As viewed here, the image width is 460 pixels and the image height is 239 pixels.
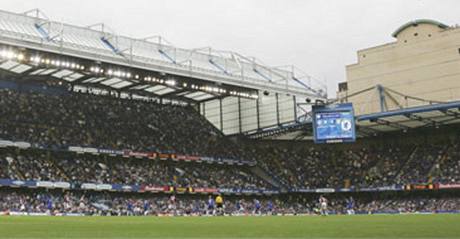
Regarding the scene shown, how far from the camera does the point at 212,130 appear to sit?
245 feet

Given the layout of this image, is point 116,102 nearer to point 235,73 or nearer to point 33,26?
point 235,73

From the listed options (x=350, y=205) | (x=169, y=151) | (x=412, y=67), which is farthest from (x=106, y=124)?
(x=412, y=67)

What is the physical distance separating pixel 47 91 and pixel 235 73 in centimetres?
2217

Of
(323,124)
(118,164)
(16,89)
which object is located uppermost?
(16,89)

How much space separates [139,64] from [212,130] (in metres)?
24.8

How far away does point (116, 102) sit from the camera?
219ft

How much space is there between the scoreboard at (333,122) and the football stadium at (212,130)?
12 cm

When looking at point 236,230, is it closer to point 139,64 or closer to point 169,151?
point 139,64

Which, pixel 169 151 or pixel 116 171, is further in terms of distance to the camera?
pixel 169 151

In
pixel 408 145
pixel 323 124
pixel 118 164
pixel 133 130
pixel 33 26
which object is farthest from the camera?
pixel 408 145

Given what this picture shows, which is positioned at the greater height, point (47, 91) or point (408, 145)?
point (47, 91)

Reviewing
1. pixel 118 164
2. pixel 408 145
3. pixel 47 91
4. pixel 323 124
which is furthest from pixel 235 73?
pixel 408 145

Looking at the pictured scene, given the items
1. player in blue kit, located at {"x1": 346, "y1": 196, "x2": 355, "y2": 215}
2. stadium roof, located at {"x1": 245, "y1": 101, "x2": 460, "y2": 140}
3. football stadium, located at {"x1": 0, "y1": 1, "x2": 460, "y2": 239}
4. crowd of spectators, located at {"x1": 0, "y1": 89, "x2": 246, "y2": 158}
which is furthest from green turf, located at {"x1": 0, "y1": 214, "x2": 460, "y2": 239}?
player in blue kit, located at {"x1": 346, "y1": 196, "x2": 355, "y2": 215}

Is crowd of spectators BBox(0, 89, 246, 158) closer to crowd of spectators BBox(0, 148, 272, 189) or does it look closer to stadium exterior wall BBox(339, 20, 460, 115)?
crowd of spectators BBox(0, 148, 272, 189)
